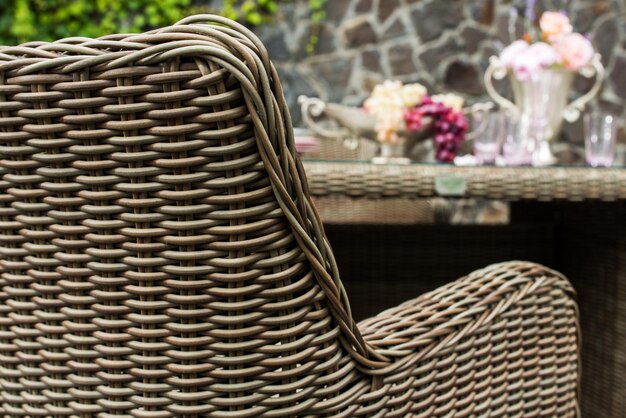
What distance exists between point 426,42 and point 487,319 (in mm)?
3829

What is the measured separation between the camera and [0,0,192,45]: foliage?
155 inches

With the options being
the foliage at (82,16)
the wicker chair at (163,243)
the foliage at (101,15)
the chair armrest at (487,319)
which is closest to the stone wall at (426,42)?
the foliage at (101,15)

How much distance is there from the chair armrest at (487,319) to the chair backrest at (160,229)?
11 cm

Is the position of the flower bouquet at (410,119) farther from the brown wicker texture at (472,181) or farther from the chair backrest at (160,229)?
the chair backrest at (160,229)

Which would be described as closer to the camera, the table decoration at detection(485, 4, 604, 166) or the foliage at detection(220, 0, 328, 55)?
the table decoration at detection(485, 4, 604, 166)

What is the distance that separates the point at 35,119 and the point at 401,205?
226 centimetres

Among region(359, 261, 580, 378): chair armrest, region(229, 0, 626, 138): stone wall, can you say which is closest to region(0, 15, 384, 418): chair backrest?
region(359, 261, 580, 378): chair armrest

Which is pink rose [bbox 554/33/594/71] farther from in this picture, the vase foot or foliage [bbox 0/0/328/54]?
foliage [bbox 0/0/328/54]

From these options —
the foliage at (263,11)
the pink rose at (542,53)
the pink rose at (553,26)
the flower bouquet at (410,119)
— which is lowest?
the flower bouquet at (410,119)

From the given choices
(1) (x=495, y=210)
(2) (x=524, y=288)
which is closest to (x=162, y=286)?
(2) (x=524, y=288)

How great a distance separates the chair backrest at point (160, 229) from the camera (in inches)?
18.5

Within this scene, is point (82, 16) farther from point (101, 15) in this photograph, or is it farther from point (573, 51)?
point (573, 51)

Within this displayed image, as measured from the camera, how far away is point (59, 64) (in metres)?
0.48

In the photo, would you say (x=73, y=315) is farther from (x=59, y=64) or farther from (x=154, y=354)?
(x=59, y=64)
